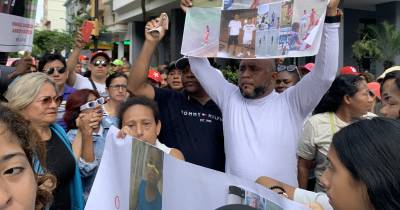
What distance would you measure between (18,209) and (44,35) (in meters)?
41.8

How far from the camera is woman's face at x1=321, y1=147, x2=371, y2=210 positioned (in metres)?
1.37

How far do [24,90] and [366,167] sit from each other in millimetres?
2467

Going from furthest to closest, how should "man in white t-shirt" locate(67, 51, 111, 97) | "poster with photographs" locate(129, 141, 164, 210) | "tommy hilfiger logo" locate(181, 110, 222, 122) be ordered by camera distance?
1. "man in white t-shirt" locate(67, 51, 111, 97)
2. "tommy hilfiger logo" locate(181, 110, 222, 122)
3. "poster with photographs" locate(129, 141, 164, 210)

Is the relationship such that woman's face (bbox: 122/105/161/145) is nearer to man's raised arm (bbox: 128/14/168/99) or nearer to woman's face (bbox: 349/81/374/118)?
man's raised arm (bbox: 128/14/168/99)

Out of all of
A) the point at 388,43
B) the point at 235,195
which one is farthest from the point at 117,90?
the point at 388,43

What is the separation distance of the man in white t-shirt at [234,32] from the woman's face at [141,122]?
0.68 meters

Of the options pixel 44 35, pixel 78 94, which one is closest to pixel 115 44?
pixel 44 35

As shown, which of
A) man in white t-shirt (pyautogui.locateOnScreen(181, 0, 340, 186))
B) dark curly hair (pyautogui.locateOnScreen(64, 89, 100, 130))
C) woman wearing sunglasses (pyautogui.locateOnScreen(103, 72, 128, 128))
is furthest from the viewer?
woman wearing sunglasses (pyautogui.locateOnScreen(103, 72, 128, 128))

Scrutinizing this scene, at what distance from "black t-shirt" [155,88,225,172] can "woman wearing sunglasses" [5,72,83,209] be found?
74 centimetres

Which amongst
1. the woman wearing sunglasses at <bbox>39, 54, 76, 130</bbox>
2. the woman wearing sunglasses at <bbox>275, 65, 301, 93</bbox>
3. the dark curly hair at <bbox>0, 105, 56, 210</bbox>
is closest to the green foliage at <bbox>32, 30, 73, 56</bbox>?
the woman wearing sunglasses at <bbox>39, 54, 76, 130</bbox>

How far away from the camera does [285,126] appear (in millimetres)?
2889

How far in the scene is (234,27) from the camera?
9.74ft

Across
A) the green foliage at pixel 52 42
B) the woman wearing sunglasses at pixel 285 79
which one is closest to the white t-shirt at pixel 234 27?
the woman wearing sunglasses at pixel 285 79

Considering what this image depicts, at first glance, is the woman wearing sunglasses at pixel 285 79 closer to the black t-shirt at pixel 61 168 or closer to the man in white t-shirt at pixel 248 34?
the man in white t-shirt at pixel 248 34
